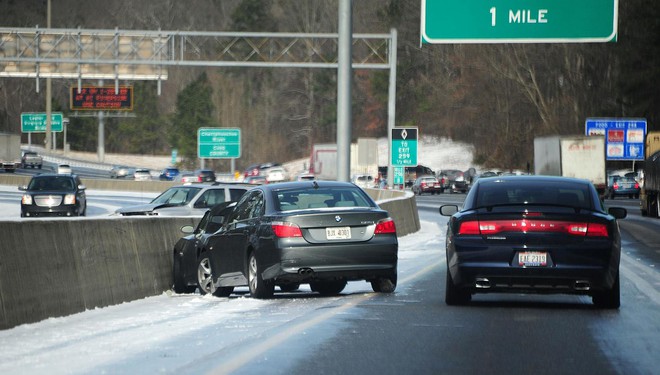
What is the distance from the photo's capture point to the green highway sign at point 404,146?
143 feet

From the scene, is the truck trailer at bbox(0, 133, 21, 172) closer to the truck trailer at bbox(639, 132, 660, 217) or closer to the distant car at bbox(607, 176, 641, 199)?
the distant car at bbox(607, 176, 641, 199)

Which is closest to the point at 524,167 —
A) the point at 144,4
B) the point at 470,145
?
the point at 470,145

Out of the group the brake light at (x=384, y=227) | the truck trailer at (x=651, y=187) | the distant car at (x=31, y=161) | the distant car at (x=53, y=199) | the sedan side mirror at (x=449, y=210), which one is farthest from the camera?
the distant car at (x=31, y=161)

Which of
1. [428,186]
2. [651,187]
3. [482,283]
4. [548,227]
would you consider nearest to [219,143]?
[428,186]

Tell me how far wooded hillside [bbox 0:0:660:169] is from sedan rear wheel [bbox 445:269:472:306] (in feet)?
237

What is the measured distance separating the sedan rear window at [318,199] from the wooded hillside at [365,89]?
231 ft

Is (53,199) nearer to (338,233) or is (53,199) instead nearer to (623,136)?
(338,233)

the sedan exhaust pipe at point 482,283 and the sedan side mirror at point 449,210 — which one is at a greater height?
the sedan side mirror at point 449,210

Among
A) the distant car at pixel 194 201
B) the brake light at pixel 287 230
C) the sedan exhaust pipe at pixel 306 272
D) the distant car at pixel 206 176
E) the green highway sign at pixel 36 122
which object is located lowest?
the distant car at pixel 206 176

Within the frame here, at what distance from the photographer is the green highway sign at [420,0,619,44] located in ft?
113

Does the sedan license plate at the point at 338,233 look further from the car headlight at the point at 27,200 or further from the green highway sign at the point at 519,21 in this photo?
the car headlight at the point at 27,200

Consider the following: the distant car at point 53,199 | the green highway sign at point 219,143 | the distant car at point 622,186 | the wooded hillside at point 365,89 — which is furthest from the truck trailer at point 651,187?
the wooded hillside at point 365,89

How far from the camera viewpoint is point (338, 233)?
1605 cm

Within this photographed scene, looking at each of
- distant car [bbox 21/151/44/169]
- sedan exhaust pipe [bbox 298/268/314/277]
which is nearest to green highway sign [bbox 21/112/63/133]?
distant car [bbox 21/151/44/169]
